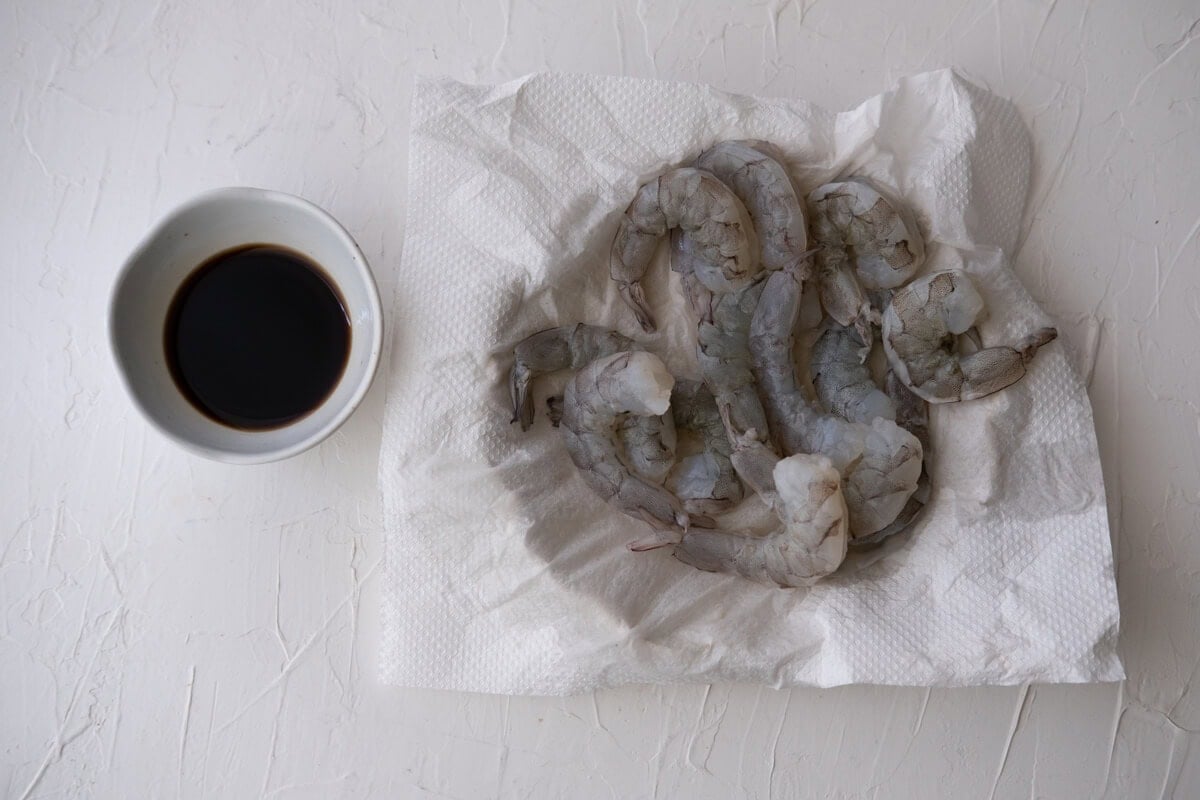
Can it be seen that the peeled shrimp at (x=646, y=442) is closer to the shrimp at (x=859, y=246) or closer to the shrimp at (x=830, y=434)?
the shrimp at (x=830, y=434)

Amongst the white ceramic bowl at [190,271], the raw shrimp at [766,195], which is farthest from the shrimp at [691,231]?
the white ceramic bowl at [190,271]

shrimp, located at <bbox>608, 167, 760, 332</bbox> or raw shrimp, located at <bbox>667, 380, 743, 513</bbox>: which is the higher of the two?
shrimp, located at <bbox>608, 167, 760, 332</bbox>

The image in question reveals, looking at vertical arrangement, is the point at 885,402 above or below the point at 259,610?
below

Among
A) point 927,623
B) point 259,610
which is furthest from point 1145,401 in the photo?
point 259,610

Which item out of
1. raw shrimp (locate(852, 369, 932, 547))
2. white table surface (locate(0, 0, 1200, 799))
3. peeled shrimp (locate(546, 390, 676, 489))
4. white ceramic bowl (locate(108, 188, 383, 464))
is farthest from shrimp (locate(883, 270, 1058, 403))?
white ceramic bowl (locate(108, 188, 383, 464))

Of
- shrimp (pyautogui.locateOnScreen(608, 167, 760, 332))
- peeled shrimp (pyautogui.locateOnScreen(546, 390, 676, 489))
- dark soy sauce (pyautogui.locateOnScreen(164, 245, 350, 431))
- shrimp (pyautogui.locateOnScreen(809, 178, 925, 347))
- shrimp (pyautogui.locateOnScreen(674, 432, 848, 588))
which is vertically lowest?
shrimp (pyautogui.locateOnScreen(674, 432, 848, 588))

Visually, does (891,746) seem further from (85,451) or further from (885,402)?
(85,451)

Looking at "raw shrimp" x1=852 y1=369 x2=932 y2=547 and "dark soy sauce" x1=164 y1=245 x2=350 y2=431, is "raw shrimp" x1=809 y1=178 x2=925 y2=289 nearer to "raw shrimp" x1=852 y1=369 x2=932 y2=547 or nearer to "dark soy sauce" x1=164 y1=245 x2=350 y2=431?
"raw shrimp" x1=852 y1=369 x2=932 y2=547
